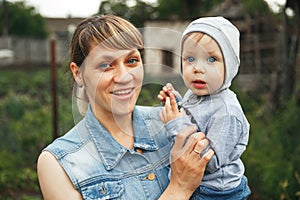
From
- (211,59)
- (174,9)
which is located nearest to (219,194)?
(211,59)

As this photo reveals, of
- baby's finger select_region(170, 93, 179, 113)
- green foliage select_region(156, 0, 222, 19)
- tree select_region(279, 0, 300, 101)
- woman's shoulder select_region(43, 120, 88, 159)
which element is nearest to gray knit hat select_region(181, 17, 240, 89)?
baby's finger select_region(170, 93, 179, 113)

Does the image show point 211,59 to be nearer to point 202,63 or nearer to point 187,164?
point 202,63

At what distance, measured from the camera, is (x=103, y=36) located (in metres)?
1.46

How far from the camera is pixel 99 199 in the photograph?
146cm

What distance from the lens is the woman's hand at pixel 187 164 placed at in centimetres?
146

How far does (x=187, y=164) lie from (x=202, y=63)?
28 cm

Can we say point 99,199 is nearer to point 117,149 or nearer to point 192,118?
point 117,149

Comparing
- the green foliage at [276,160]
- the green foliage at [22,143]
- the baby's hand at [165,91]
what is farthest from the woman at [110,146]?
the green foliage at [22,143]

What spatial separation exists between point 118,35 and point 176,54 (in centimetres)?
17

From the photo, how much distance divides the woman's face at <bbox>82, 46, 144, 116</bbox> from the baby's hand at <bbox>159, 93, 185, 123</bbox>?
10 cm

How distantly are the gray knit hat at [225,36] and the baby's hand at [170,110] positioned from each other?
15cm

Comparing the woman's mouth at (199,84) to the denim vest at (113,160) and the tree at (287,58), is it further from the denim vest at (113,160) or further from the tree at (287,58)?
the tree at (287,58)

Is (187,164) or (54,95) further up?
(187,164)

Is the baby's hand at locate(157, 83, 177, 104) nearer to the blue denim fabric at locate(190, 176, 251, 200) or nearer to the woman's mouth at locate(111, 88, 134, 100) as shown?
the woman's mouth at locate(111, 88, 134, 100)
